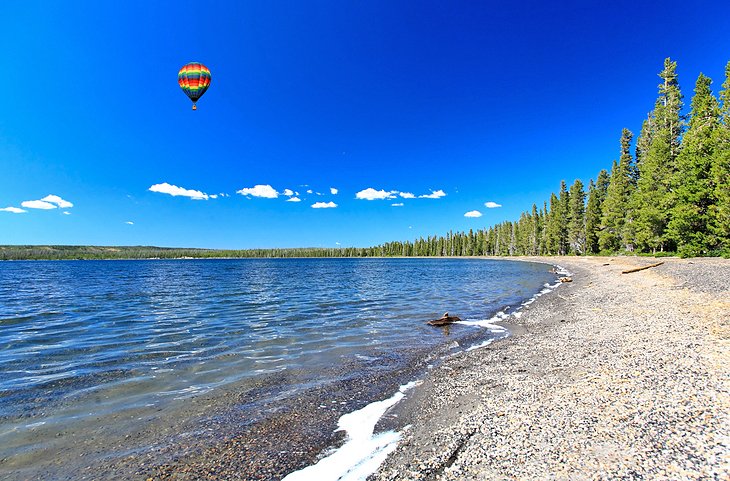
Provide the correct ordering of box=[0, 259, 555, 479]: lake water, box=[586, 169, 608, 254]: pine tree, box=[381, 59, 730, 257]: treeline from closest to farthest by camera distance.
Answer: box=[0, 259, 555, 479]: lake water
box=[381, 59, 730, 257]: treeline
box=[586, 169, 608, 254]: pine tree

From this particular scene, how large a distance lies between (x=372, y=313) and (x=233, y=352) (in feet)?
31.3

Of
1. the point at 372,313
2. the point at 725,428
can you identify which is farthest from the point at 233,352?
the point at 725,428

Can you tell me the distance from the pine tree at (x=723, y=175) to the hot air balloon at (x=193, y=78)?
4488 centimetres

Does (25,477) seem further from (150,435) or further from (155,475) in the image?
(155,475)

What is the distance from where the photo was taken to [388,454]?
5.39 meters

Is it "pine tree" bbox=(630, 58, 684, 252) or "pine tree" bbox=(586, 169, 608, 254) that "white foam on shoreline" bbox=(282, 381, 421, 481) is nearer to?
"pine tree" bbox=(630, 58, 684, 252)

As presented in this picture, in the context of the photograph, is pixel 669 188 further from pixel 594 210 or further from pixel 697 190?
pixel 594 210

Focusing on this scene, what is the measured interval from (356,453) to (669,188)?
54.6m

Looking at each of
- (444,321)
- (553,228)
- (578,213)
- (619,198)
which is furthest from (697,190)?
(553,228)

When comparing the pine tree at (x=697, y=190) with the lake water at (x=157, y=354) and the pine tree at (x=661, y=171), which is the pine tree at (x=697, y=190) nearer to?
the pine tree at (x=661, y=171)

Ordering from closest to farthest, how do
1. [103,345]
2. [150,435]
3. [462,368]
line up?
[150,435] → [462,368] → [103,345]

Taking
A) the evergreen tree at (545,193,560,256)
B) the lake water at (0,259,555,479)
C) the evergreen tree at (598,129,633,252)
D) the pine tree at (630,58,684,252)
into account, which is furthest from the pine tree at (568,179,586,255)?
the lake water at (0,259,555,479)

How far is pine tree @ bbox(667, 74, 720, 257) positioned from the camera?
32.7 metres

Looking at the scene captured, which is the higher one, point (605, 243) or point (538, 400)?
point (605, 243)
